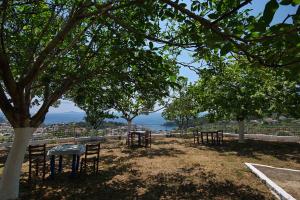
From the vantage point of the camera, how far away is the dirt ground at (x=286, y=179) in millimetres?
9047

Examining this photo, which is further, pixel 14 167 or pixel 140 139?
pixel 140 139

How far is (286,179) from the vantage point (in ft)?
34.9

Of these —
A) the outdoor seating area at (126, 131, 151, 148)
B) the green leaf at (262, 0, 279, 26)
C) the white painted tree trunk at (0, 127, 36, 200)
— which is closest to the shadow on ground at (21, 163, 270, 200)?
the white painted tree trunk at (0, 127, 36, 200)

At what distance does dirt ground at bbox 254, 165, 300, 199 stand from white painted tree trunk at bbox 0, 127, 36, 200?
25.9ft

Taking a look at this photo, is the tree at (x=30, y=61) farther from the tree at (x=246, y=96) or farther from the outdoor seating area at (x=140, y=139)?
the outdoor seating area at (x=140, y=139)

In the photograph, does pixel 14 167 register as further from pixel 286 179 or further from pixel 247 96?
pixel 247 96

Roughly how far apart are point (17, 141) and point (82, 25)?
4396 millimetres

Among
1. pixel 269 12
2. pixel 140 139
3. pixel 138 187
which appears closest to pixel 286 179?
pixel 138 187

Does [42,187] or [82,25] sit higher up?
[82,25]

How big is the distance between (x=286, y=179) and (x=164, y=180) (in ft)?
14.4

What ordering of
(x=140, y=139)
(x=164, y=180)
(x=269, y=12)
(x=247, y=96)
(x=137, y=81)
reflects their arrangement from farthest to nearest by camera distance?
1. (x=140, y=139)
2. (x=247, y=96)
3. (x=164, y=180)
4. (x=137, y=81)
5. (x=269, y=12)

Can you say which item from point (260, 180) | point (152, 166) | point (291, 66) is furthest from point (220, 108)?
point (291, 66)

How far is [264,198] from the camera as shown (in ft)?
28.0

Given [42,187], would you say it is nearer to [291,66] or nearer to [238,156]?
[291,66]
